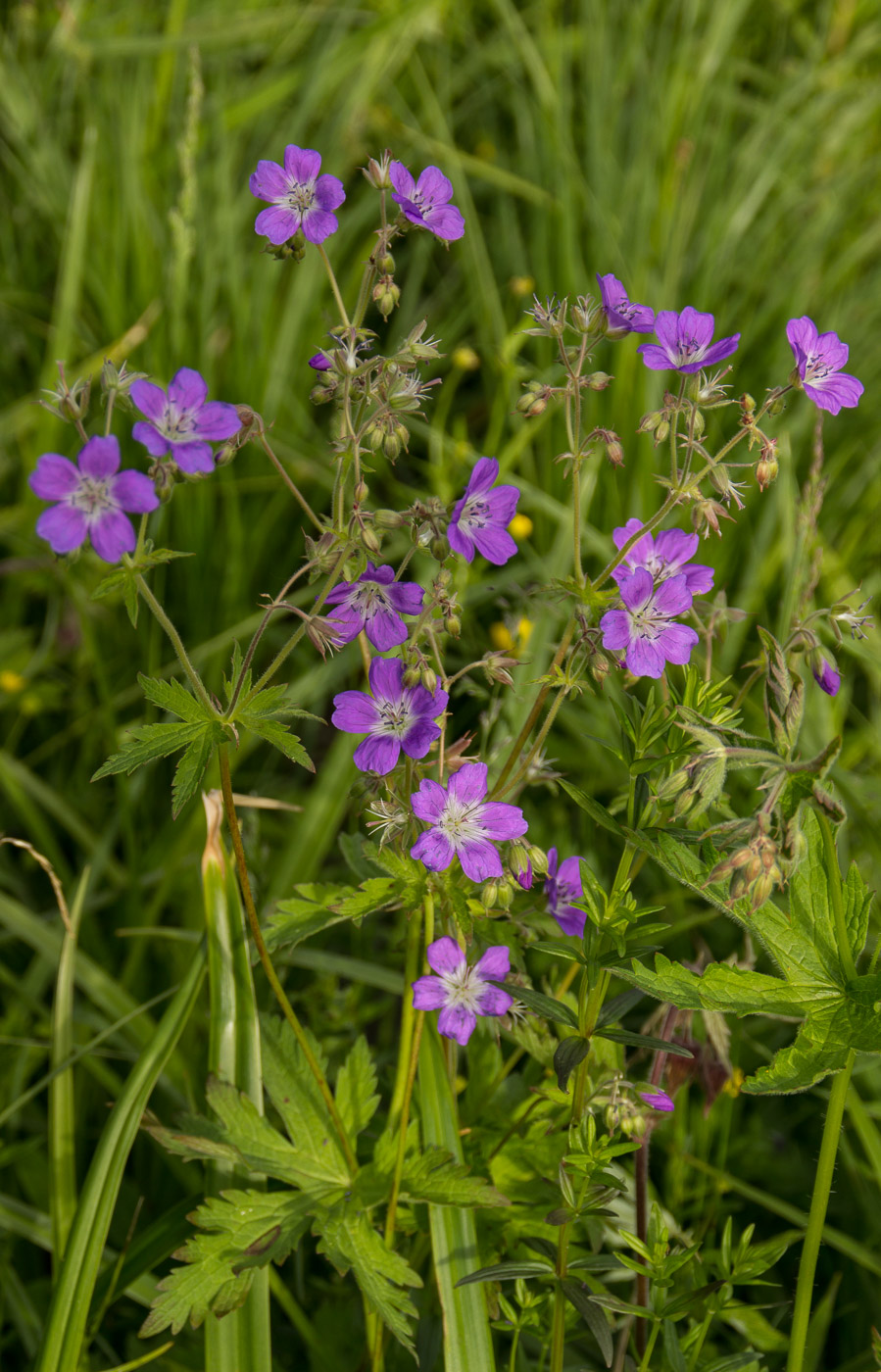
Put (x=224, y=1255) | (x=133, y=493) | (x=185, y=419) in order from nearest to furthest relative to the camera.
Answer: (x=133, y=493) → (x=185, y=419) → (x=224, y=1255)

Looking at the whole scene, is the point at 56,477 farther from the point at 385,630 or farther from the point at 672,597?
the point at 672,597

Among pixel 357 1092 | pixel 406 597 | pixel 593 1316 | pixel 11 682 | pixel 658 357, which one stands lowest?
pixel 11 682

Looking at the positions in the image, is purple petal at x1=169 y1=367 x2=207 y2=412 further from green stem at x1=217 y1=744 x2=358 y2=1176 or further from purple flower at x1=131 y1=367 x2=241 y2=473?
green stem at x1=217 y1=744 x2=358 y2=1176

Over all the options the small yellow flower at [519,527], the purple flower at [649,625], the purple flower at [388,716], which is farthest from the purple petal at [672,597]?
the small yellow flower at [519,527]

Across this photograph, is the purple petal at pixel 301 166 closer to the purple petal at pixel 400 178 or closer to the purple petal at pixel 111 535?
the purple petal at pixel 400 178

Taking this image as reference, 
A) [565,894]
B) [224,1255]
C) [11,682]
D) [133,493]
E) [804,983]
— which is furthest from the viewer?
[11,682]

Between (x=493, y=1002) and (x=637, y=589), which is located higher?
(x=637, y=589)

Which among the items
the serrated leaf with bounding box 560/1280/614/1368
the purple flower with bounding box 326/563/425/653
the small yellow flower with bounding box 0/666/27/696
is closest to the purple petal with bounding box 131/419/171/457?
the purple flower with bounding box 326/563/425/653

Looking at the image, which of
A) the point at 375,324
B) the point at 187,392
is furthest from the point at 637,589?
the point at 375,324
